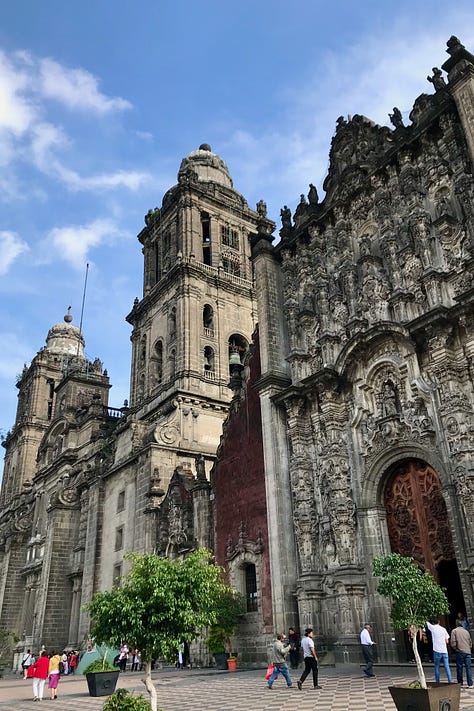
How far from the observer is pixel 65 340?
78750mm

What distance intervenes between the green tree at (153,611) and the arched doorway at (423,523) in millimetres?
9040

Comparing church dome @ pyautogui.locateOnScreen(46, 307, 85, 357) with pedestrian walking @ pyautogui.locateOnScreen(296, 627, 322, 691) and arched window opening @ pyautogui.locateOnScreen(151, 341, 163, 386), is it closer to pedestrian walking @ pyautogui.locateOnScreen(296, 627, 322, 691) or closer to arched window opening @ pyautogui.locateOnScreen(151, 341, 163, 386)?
arched window opening @ pyautogui.locateOnScreen(151, 341, 163, 386)

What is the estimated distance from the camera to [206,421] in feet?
128

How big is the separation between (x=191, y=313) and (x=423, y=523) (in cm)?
2685

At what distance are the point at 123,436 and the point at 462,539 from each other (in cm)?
2689

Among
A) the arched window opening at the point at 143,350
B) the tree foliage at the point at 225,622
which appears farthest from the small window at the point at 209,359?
the tree foliage at the point at 225,622

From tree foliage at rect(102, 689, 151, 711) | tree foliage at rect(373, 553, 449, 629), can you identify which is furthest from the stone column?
tree foliage at rect(102, 689, 151, 711)

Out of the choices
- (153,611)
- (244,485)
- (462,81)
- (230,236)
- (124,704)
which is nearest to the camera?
(124,704)

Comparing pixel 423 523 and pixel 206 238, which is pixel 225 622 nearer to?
pixel 423 523

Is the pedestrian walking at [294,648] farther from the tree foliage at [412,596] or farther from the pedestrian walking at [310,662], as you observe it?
the tree foliage at [412,596]

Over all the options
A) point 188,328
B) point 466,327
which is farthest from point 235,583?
point 188,328

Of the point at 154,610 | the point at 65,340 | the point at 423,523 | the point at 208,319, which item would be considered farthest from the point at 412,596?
the point at 65,340

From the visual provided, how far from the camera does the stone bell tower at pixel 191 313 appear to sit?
38.1m

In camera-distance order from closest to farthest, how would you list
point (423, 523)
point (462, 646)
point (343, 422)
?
point (462, 646) → point (423, 523) → point (343, 422)
